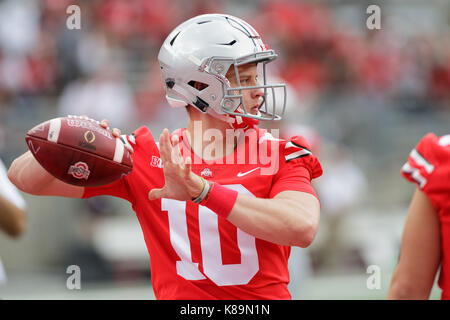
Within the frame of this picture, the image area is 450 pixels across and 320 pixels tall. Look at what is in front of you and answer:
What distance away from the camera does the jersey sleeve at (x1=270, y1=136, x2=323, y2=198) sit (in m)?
2.65

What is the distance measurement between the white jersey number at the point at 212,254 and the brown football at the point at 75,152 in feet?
1.22

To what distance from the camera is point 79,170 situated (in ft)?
8.57

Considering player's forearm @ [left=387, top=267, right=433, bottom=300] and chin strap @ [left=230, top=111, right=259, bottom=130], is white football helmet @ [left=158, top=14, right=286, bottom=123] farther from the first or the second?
player's forearm @ [left=387, top=267, right=433, bottom=300]

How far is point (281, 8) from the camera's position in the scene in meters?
10.1

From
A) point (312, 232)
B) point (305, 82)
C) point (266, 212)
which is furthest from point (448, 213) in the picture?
point (305, 82)

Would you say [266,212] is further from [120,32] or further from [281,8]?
[281,8]

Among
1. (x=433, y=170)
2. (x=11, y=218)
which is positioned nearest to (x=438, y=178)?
(x=433, y=170)

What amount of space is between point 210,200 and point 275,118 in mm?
514

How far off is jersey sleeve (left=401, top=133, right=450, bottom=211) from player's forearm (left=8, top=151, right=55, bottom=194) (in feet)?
4.61

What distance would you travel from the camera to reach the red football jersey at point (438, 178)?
2412 mm

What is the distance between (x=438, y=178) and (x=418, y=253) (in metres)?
0.32

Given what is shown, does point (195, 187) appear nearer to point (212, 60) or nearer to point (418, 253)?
point (212, 60)

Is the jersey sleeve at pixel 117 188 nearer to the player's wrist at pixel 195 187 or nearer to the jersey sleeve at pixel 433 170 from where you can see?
the player's wrist at pixel 195 187

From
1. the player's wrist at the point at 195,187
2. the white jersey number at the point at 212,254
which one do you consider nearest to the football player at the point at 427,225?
the white jersey number at the point at 212,254
